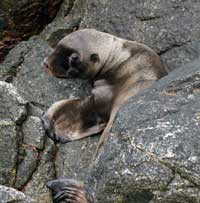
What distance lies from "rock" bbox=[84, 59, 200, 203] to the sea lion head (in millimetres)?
1645

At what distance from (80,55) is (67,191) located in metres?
1.56

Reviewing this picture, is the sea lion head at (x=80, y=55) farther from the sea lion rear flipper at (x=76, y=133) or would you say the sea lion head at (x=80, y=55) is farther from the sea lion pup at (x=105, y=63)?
the sea lion rear flipper at (x=76, y=133)

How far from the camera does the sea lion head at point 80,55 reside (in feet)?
27.7

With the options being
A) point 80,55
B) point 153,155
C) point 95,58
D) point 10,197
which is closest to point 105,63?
point 95,58

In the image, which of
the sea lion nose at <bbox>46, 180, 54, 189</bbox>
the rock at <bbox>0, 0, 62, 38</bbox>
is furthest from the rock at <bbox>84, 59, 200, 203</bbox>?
the rock at <bbox>0, 0, 62, 38</bbox>

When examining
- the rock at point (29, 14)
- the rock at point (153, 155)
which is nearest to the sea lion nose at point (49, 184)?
the rock at point (153, 155)

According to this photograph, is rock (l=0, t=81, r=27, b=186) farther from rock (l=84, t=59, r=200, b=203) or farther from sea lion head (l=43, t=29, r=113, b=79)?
rock (l=84, t=59, r=200, b=203)

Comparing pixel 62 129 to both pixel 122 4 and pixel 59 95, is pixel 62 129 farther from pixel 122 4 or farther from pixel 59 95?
pixel 122 4

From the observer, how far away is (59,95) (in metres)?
8.67

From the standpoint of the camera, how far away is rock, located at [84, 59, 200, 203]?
20.4 feet

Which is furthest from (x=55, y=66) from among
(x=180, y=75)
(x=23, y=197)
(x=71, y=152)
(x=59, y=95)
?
(x=23, y=197)

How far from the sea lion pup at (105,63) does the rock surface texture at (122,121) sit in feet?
0.65

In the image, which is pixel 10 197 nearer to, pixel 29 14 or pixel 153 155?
pixel 153 155

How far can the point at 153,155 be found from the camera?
6.36 metres
